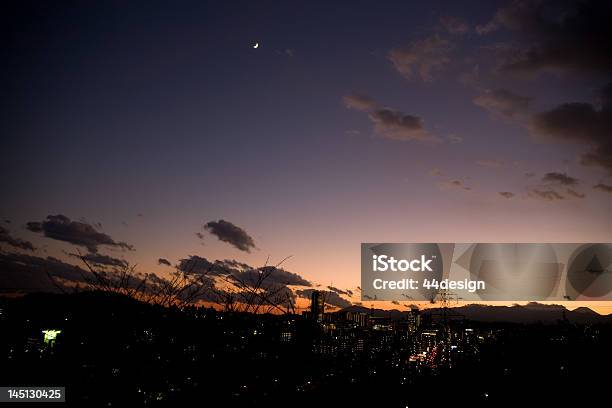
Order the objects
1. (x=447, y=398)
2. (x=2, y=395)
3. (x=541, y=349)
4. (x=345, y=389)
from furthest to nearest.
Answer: (x=541, y=349) < (x=447, y=398) < (x=345, y=389) < (x=2, y=395)

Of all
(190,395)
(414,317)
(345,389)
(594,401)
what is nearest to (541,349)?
(594,401)

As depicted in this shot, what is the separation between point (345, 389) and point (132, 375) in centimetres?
816

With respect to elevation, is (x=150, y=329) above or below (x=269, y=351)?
above

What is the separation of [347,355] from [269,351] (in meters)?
6.57

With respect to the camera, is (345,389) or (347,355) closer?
(345,389)

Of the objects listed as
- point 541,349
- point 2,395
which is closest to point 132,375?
point 2,395

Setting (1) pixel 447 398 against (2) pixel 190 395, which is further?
(1) pixel 447 398

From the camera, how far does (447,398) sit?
18.1 meters

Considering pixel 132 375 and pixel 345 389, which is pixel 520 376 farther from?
pixel 132 375

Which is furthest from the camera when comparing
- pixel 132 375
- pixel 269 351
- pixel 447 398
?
pixel 447 398

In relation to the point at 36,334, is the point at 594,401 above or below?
below

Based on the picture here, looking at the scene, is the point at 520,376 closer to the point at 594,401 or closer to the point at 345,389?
the point at 594,401

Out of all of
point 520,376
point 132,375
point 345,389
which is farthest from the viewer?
point 520,376

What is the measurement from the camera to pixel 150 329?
30.4ft
